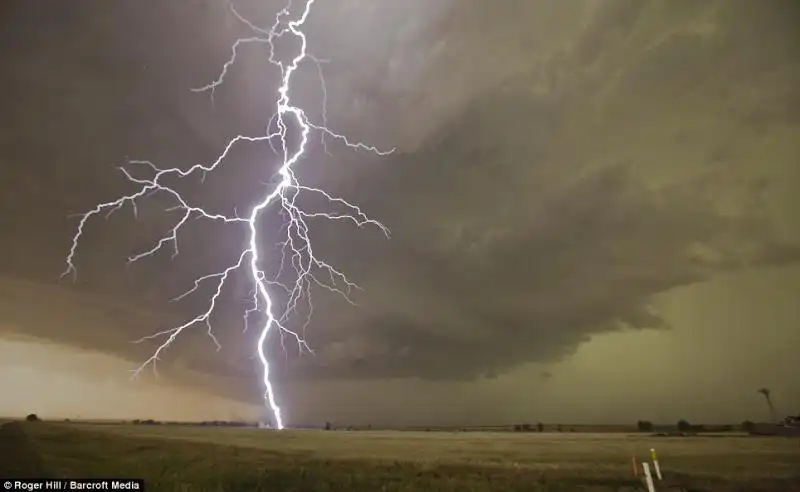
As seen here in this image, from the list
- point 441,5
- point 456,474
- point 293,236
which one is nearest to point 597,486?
point 456,474

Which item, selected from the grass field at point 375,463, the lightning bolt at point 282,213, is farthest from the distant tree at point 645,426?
the lightning bolt at point 282,213

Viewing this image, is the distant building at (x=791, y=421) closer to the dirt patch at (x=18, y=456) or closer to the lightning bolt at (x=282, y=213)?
the lightning bolt at (x=282, y=213)

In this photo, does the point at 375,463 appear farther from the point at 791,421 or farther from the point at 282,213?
the point at 791,421

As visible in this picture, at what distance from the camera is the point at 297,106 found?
8703mm

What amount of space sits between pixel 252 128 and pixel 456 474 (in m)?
7.87

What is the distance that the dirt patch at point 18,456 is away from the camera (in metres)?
6.93

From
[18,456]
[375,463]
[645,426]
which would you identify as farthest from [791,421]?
[18,456]

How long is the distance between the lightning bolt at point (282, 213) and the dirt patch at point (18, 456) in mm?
2101

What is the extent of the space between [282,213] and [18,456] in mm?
6430

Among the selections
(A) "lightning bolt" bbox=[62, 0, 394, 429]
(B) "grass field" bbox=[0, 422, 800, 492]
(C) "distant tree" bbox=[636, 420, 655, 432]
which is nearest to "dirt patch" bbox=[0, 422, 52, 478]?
(B) "grass field" bbox=[0, 422, 800, 492]

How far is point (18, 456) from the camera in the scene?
7652 millimetres

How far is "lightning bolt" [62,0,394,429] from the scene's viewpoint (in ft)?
28.1

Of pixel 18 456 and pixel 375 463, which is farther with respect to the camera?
pixel 375 463

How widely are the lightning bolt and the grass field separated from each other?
4.29 ft
